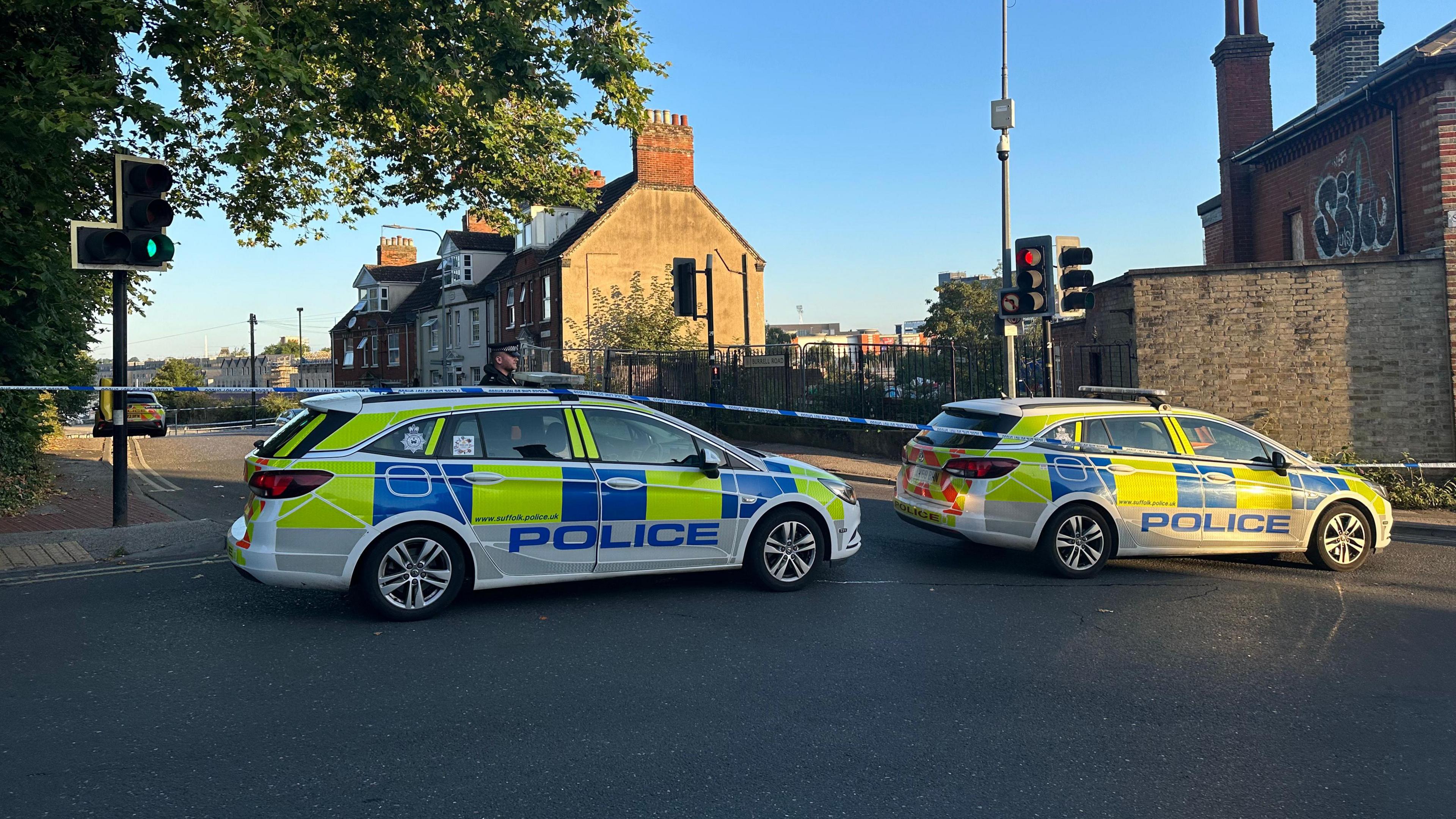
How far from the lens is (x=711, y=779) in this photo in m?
4.07

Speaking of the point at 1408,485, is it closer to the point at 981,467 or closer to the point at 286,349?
the point at 981,467

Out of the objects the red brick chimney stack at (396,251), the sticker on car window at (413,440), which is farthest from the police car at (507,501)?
the red brick chimney stack at (396,251)

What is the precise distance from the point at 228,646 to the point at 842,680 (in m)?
3.70

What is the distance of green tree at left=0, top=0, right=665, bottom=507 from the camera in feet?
28.2

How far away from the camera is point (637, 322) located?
2967 cm

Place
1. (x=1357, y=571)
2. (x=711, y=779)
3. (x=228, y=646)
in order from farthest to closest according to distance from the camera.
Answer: (x=1357, y=571)
(x=228, y=646)
(x=711, y=779)

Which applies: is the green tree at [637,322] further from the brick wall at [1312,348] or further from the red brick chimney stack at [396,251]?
the red brick chimney stack at [396,251]

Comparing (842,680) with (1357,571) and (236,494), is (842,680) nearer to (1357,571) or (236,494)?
(1357,571)

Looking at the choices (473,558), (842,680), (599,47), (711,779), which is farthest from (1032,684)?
(599,47)

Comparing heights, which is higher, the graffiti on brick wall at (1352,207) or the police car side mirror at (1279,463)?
the graffiti on brick wall at (1352,207)

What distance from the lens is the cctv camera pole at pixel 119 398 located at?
990 cm

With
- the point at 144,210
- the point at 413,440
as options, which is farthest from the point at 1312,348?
the point at 144,210

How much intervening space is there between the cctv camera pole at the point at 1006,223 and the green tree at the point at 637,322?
12059 mm

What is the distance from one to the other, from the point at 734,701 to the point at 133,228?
7999 millimetres
